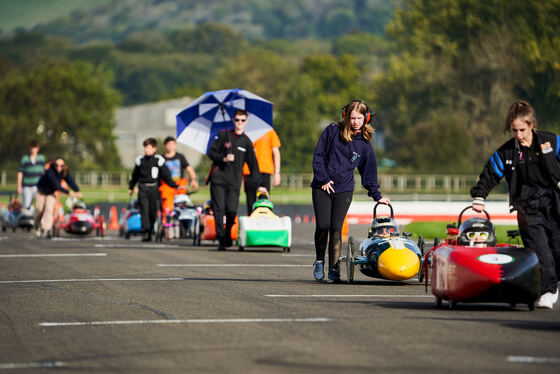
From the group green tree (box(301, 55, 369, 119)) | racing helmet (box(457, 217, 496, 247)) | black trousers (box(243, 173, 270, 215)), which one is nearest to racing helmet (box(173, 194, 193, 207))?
black trousers (box(243, 173, 270, 215))

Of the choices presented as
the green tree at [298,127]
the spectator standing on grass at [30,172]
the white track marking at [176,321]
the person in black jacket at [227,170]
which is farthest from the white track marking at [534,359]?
the green tree at [298,127]

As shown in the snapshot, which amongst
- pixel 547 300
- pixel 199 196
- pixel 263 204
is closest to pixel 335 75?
pixel 199 196

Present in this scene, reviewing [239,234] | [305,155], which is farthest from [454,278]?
[305,155]

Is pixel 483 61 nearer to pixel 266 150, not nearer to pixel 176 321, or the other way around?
pixel 266 150

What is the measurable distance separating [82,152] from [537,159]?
89738 mm

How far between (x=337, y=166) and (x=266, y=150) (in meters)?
8.28

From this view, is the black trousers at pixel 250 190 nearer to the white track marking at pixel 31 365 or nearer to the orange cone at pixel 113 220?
the orange cone at pixel 113 220

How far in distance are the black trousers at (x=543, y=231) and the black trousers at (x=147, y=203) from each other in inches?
527

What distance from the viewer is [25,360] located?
816 centimetres

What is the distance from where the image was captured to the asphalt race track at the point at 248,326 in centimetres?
791

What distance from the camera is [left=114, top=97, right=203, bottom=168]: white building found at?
126812 millimetres

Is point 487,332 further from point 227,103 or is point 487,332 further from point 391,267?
point 227,103

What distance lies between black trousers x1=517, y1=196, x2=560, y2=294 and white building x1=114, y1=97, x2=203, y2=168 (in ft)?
377

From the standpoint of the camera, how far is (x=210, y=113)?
24.9 m
